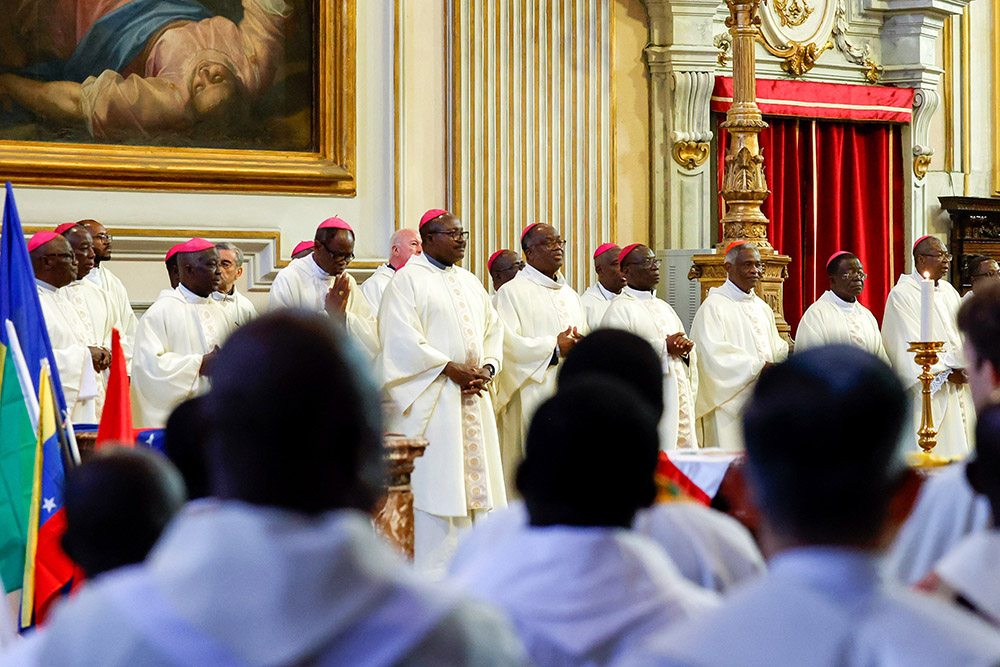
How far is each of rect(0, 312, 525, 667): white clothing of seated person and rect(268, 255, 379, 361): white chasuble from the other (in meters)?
6.38

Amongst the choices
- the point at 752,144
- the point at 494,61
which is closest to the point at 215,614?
the point at 752,144

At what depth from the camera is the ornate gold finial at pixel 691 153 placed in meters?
11.8

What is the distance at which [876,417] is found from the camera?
1.51 meters

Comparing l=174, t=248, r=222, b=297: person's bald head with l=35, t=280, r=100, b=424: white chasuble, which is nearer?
l=35, t=280, r=100, b=424: white chasuble

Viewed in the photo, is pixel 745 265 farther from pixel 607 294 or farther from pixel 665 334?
pixel 607 294

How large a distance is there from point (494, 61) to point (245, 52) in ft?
6.73

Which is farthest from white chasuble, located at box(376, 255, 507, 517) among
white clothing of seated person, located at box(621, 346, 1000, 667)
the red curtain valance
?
white clothing of seated person, located at box(621, 346, 1000, 667)

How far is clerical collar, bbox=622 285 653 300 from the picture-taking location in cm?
897

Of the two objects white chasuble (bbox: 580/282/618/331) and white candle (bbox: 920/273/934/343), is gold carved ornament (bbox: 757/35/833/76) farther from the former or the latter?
white candle (bbox: 920/273/934/343)

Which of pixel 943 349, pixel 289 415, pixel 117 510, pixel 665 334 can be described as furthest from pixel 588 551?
pixel 943 349

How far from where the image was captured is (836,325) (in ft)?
31.2

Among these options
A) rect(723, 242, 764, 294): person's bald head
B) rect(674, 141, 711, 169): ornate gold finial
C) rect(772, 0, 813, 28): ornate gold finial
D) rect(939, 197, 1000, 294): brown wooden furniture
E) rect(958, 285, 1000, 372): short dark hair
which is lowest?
rect(958, 285, 1000, 372): short dark hair

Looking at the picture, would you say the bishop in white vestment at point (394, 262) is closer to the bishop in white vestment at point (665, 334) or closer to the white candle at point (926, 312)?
the bishop in white vestment at point (665, 334)

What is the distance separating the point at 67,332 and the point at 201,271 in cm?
79
